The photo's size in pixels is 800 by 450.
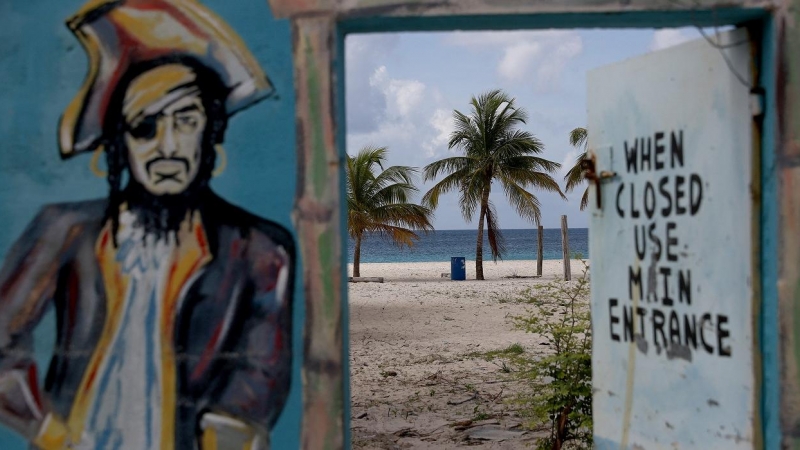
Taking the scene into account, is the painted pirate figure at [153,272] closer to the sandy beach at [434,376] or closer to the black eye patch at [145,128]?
the black eye patch at [145,128]

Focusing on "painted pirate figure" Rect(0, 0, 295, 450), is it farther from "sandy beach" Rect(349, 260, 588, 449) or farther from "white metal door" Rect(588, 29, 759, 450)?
"sandy beach" Rect(349, 260, 588, 449)

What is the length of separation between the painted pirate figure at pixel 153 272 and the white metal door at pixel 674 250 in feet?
6.84

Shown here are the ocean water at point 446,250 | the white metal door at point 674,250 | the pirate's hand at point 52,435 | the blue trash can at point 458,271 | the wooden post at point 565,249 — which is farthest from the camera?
the ocean water at point 446,250

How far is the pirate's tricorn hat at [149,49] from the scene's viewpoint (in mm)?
3660

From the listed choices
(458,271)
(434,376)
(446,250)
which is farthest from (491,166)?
(446,250)

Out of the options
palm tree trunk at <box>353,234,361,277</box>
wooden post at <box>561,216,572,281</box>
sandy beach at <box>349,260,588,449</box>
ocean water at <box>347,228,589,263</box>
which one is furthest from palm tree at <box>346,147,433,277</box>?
ocean water at <box>347,228,589,263</box>

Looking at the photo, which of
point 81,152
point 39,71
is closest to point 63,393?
point 81,152

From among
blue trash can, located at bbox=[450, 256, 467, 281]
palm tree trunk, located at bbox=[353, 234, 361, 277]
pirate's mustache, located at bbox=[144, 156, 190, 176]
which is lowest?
blue trash can, located at bbox=[450, 256, 467, 281]

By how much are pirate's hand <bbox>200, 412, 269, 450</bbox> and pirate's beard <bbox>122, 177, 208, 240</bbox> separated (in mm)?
882

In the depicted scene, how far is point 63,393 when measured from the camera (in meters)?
3.63

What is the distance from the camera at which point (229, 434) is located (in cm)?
365

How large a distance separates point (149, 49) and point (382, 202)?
2351 cm

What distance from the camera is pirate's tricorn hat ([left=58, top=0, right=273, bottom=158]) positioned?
144 inches

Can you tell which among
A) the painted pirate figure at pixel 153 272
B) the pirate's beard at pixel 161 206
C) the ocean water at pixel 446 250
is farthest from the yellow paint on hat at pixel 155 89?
the ocean water at pixel 446 250
